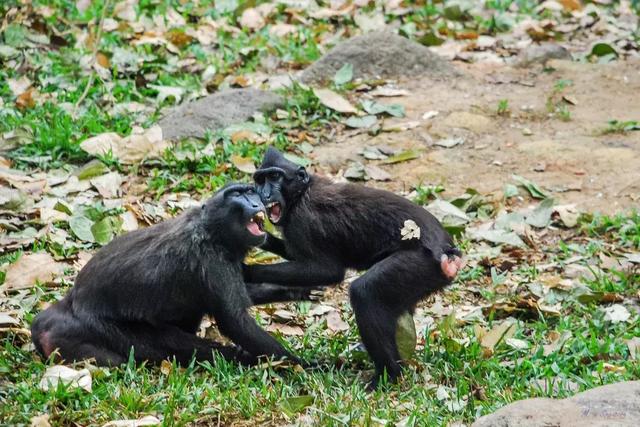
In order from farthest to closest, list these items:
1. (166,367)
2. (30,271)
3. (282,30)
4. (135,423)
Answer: (282,30) < (30,271) < (166,367) < (135,423)

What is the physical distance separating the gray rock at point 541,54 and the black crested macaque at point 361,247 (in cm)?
534

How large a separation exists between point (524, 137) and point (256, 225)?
4.49m

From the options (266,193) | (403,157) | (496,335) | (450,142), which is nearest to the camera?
(496,335)

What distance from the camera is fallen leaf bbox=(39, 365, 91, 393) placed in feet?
17.8

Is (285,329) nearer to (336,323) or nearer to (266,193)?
(336,323)

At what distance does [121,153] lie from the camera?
30.1 ft

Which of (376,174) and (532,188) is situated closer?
(532,188)

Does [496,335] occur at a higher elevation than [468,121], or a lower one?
higher

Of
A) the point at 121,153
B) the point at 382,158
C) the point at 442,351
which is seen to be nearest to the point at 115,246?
the point at 442,351

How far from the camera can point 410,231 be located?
251 inches

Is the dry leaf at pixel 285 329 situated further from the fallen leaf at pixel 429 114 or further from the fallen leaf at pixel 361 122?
the fallen leaf at pixel 429 114

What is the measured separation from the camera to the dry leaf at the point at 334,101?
1014 cm

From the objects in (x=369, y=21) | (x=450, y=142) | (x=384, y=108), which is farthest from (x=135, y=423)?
(x=369, y=21)

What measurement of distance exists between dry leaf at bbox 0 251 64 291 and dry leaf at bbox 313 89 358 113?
365cm
